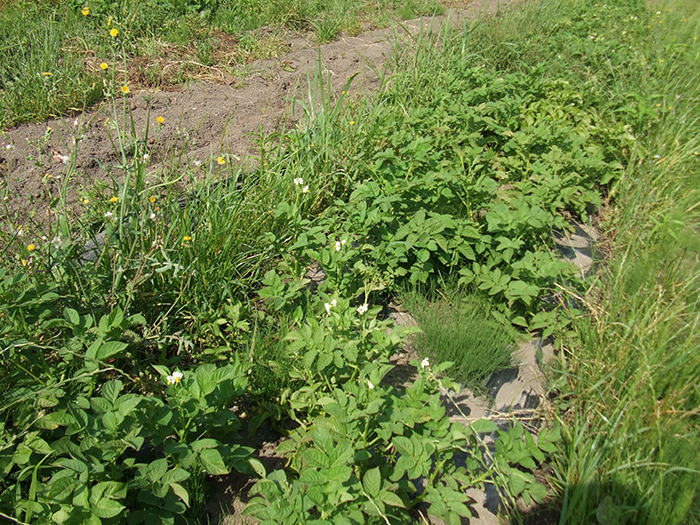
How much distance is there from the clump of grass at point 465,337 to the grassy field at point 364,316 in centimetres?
1

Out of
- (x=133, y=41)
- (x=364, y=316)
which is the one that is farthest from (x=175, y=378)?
(x=133, y=41)

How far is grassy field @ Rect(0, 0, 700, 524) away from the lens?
188 centimetres

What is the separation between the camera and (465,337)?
2715mm

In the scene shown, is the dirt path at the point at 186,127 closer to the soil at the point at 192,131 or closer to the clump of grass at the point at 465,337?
the soil at the point at 192,131

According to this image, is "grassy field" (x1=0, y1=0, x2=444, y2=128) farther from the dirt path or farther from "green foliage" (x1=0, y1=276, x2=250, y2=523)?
"green foliage" (x1=0, y1=276, x2=250, y2=523)

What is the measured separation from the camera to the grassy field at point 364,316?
1880mm

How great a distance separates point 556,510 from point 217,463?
1.30m

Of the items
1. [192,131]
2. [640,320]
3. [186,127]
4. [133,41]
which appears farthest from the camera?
[133,41]

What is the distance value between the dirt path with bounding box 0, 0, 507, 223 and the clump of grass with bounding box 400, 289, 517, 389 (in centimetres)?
137

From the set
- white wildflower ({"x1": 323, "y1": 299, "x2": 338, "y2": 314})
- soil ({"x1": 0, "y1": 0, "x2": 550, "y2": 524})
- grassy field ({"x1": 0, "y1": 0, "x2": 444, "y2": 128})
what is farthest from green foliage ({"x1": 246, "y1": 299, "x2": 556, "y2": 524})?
grassy field ({"x1": 0, "y1": 0, "x2": 444, "y2": 128})

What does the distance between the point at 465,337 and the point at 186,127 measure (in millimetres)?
2550

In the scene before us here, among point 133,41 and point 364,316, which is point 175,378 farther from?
point 133,41

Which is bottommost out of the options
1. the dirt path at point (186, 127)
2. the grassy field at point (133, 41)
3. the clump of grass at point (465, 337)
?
the clump of grass at point (465, 337)

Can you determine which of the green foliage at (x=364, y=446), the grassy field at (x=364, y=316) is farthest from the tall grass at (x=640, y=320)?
the green foliage at (x=364, y=446)
